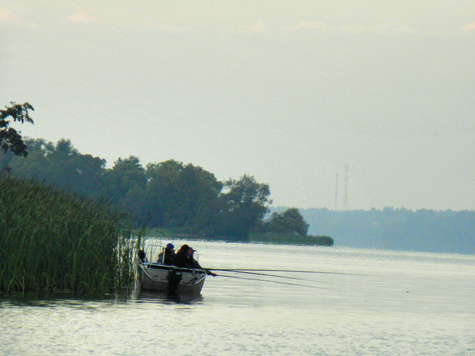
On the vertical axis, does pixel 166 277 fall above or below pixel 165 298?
above

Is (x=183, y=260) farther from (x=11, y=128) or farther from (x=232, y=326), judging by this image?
(x=11, y=128)

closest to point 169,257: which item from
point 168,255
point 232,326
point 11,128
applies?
point 168,255

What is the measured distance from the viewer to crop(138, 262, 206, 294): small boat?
2983 centimetres

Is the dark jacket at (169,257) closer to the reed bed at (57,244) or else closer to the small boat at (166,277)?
the small boat at (166,277)

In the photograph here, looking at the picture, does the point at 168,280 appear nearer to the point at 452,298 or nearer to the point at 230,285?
the point at 230,285

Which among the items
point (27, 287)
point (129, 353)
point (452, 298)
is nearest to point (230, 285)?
point (452, 298)

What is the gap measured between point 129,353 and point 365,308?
1476cm

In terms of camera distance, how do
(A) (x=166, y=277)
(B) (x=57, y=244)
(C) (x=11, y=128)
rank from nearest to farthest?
(B) (x=57, y=244) < (A) (x=166, y=277) < (C) (x=11, y=128)

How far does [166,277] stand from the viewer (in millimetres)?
30078

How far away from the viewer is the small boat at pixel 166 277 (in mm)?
29828

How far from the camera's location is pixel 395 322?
2511 cm

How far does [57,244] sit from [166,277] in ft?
18.6

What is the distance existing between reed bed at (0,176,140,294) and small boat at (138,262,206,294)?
112 cm

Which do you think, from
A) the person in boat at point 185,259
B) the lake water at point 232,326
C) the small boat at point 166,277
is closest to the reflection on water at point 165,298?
the lake water at point 232,326
